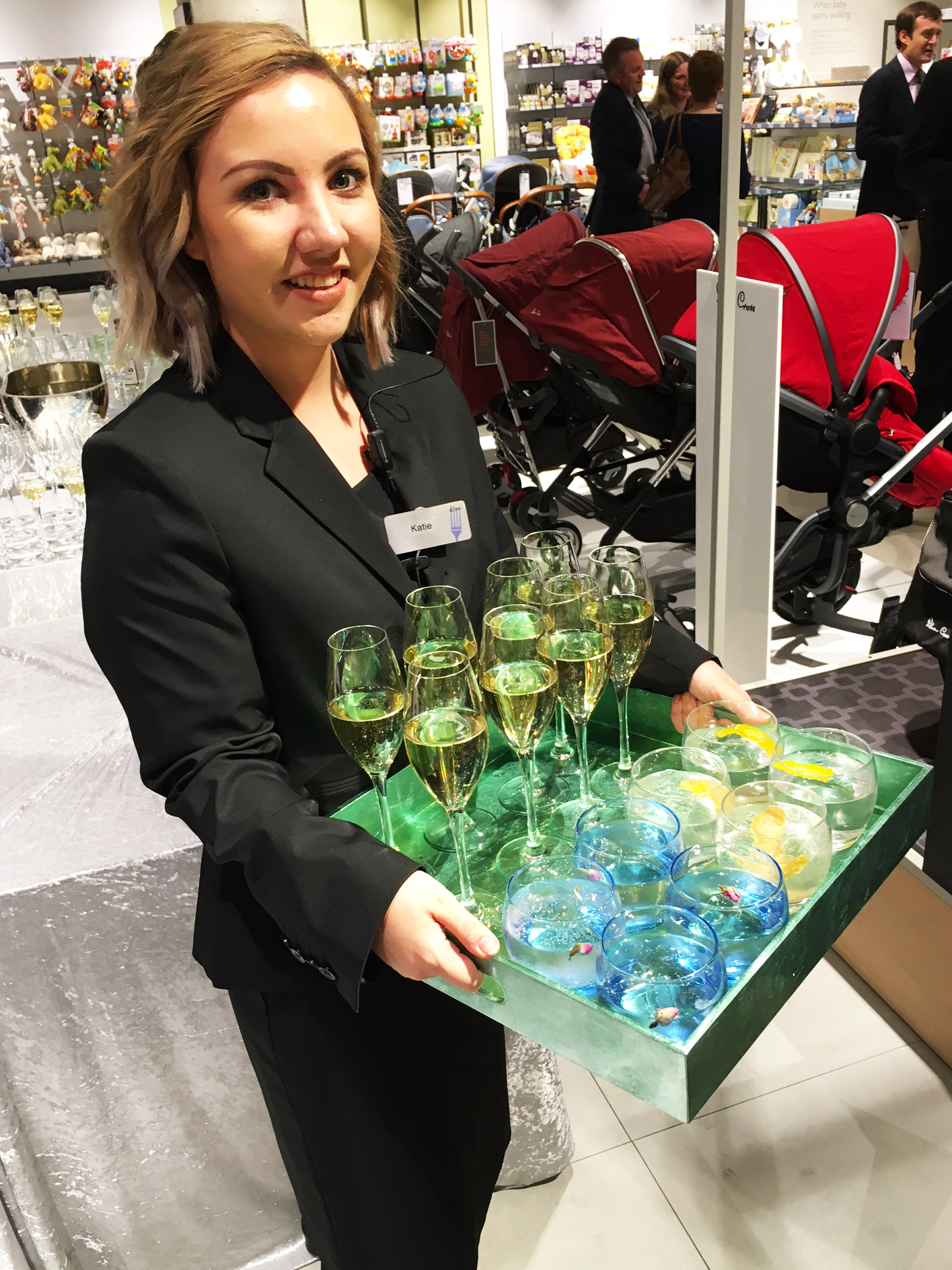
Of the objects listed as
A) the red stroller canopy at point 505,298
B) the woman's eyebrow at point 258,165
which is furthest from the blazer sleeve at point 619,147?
the woman's eyebrow at point 258,165

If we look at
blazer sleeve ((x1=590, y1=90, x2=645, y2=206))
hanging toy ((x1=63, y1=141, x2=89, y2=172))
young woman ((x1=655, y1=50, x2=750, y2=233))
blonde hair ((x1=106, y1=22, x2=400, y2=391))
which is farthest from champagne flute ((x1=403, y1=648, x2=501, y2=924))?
hanging toy ((x1=63, y1=141, x2=89, y2=172))

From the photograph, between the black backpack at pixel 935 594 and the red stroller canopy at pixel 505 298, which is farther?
the red stroller canopy at pixel 505 298

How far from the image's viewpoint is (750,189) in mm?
3064

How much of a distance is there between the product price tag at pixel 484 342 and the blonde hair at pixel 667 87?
4.14ft

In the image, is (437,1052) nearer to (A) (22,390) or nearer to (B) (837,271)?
(A) (22,390)

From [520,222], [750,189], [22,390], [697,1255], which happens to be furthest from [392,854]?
[520,222]

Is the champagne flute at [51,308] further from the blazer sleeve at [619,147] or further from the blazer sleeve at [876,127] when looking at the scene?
the blazer sleeve at [619,147]

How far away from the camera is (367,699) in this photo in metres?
1.00

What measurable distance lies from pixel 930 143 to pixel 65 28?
404 cm

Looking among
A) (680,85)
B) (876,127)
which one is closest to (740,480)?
(876,127)

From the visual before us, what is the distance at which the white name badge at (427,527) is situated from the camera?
1.19 meters

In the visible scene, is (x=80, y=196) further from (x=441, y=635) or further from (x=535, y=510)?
(x=441, y=635)

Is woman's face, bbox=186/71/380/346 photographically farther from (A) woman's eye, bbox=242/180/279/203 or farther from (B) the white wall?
(B) the white wall

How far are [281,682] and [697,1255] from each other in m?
1.30
